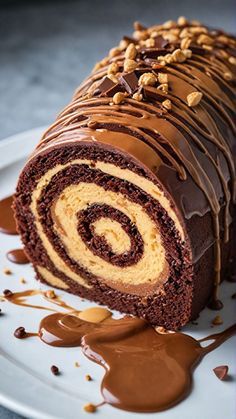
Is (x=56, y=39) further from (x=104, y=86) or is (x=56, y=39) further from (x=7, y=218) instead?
(x=104, y=86)

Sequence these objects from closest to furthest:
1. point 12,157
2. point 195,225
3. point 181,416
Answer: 1. point 181,416
2. point 195,225
3. point 12,157

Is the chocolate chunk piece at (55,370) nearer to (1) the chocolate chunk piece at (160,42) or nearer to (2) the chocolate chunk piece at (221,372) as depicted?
(2) the chocolate chunk piece at (221,372)

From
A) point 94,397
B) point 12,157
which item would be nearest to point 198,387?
point 94,397

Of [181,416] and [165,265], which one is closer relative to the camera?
[181,416]

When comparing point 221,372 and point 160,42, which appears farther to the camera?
point 160,42

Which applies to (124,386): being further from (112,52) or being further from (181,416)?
(112,52)

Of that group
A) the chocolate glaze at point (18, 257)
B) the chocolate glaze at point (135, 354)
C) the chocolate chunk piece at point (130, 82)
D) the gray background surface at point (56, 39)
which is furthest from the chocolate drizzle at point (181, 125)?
the gray background surface at point (56, 39)

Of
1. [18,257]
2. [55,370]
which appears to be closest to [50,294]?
[18,257]
